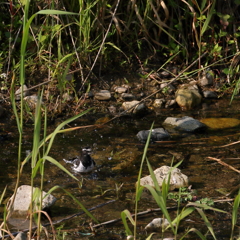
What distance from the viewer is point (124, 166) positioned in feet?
16.4

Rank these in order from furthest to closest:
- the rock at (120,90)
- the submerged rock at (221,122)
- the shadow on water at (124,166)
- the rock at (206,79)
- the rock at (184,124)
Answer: the rock at (206,79) < the rock at (120,90) < the submerged rock at (221,122) < the rock at (184,124) < the shadow on water at (124,166)

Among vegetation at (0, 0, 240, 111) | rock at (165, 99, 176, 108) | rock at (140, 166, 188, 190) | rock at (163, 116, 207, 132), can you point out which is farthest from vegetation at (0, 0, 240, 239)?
rock at (140, 166, 188, 190)

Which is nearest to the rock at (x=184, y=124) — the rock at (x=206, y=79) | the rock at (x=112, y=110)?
the rock at (x=112, y=110)

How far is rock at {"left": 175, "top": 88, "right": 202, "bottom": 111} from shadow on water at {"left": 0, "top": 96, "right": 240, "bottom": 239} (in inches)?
4.7

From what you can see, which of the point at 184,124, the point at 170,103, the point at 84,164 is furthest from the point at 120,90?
the point at 84,164

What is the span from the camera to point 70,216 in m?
3.59

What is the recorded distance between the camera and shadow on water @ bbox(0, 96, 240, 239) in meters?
3.75

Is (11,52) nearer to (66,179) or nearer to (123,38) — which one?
(123,38)

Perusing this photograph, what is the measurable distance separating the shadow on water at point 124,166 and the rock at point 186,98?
0.12 m

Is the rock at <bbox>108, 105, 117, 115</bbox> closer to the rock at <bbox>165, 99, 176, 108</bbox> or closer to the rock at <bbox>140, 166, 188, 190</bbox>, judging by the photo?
the rock at <bbox>165, 99, 176, 108</bbox>

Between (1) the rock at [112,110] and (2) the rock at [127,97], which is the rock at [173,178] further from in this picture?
(2) the rock at [127,97]

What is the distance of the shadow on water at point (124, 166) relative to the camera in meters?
3.75

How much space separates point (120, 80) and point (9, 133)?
2.06 metres

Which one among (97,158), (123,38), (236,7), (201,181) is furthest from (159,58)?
(201,181)
